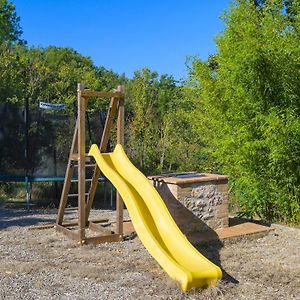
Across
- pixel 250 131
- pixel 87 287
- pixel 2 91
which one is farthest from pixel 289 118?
pixel 2 91

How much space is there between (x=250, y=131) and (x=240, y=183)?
94 centimetres

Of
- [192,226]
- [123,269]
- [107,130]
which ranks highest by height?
[107,130]

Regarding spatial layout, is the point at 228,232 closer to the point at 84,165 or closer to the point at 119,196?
the point at 119,196

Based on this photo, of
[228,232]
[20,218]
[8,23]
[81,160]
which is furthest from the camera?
[8,23]

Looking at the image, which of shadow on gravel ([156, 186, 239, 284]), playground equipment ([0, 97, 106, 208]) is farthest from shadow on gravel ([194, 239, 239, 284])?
playground equipment ([0, 97, 106, 208])

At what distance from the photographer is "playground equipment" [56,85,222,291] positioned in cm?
392

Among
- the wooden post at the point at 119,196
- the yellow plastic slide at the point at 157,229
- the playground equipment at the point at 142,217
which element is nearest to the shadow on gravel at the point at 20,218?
the playground equipment at the point at 142,217

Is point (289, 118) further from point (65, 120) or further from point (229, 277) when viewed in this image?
point (65, 120)

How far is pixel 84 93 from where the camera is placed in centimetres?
545

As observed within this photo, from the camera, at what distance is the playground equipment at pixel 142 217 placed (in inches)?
154

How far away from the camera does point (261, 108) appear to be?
7039 mm

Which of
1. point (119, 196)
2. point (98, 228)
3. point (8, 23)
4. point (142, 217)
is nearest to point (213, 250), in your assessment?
point (142, 217)

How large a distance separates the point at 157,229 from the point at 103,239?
99 centimetres

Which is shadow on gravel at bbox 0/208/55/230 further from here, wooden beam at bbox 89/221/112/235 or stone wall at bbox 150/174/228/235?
stone wall at bbox 150/174/228/235
